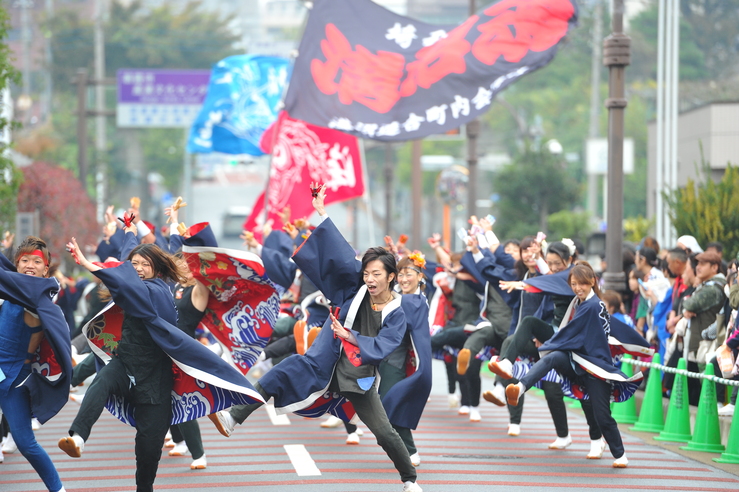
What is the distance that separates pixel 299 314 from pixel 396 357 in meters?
3.25

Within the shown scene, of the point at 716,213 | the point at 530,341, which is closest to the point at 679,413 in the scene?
the point at 530,341

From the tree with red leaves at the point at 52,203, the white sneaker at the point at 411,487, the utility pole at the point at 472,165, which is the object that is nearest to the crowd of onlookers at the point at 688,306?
the white sneaker at the point at 411,487

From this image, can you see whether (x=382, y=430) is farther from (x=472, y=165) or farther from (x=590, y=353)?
(x=472, y=165)

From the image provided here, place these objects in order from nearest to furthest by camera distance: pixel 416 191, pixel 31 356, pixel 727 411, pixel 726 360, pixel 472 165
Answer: pixel 31 356
pixel 726 360
pixel 727 411
pixel 472 165
pixel 416 191

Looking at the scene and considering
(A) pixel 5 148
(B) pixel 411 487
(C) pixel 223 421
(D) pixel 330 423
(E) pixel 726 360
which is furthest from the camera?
(A) pixel 5 148

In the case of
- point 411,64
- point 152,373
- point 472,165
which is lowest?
point 152,373

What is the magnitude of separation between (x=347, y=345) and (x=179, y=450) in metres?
2.70

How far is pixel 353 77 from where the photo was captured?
12875 millimetres

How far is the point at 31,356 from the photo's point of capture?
6859 mm

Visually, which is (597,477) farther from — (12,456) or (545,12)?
(545,12)

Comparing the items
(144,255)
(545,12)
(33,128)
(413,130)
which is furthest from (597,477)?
(33,128)

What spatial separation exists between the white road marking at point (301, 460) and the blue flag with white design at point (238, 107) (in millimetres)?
14796

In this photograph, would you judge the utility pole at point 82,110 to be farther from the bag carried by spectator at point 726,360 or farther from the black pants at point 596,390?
the bag carried by spectator at point 726,360

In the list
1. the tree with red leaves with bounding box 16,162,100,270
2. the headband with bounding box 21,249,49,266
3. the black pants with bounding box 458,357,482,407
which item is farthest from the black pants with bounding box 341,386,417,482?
the tree with red leaves with bounding box 16,162,100,270
